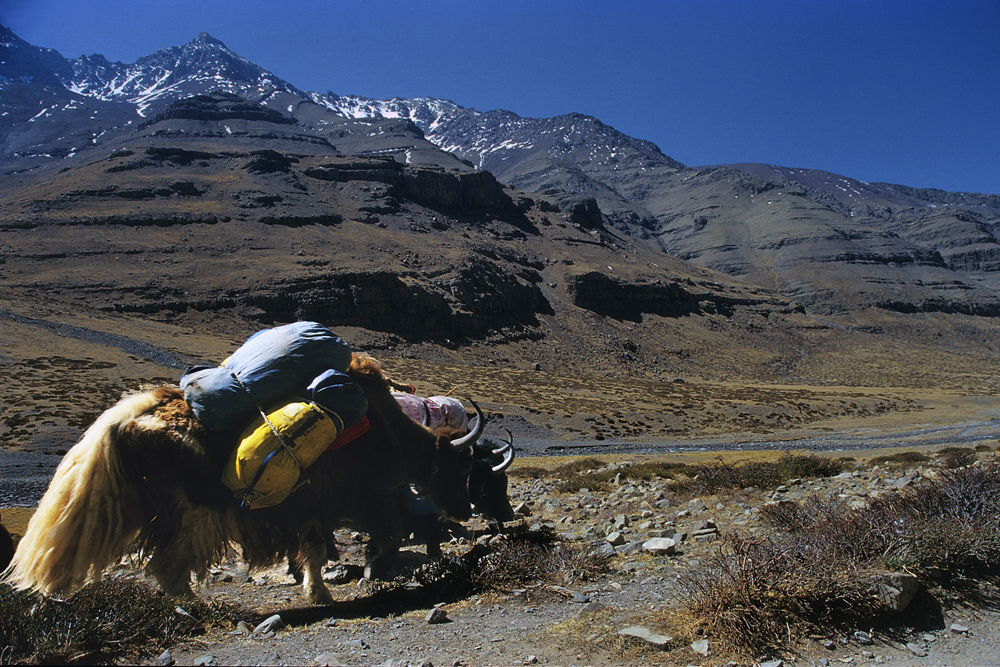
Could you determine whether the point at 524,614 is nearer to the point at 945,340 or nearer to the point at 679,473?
the point at 679,473

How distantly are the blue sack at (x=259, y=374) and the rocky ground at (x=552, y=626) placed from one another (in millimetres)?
1407

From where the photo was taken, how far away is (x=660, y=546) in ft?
16.8

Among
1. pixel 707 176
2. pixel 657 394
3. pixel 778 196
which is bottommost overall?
pixel 657 394

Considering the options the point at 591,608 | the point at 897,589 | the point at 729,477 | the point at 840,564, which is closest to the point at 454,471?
the point at 591,608

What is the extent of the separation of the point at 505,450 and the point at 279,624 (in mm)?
2794

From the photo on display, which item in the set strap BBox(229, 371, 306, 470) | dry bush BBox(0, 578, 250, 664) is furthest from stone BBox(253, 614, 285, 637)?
strap BBox(229, 371, 306, 470)

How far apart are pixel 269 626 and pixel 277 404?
1452 mm

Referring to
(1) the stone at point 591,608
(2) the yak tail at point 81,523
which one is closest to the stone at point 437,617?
(1) the stone at point 591,608

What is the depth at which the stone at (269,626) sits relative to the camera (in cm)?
363

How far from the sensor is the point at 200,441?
13.1ft

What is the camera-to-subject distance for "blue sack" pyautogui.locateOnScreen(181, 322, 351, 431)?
397cm

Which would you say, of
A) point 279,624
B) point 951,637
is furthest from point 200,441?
point 951,637

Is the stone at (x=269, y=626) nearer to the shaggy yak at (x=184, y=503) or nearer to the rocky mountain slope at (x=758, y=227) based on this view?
the shaggy yak at (x=184, y=503)

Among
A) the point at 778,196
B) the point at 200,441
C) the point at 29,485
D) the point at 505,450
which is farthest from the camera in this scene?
the point at 778,196
